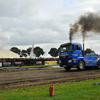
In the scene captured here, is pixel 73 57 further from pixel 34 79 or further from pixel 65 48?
pixel 34 79

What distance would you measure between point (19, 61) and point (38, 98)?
2987cm

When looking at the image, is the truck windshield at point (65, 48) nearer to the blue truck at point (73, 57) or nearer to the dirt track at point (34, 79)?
the blue truck at point (73, 57)

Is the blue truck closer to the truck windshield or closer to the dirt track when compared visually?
the truck windshield

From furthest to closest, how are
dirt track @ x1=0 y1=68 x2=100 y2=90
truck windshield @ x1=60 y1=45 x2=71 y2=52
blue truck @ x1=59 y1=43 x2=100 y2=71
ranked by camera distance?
truck windshield @ x1=60 y1=45 x2=71 y2=52 → blue truck @ x1=59 y1=43 x2=100 y2=71 → dirt track @ x1=0 y1=68 x2=100 y2=90

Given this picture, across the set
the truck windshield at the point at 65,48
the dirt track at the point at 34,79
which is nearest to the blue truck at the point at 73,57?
the truck windshield at the point at 65,48

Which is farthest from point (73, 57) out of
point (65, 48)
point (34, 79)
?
point (34, 79)

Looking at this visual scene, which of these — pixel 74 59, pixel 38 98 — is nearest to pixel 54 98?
pixel 38 98

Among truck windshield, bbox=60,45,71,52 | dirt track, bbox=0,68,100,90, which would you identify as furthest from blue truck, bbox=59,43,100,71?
dirt track, bbox=0,68,100,90

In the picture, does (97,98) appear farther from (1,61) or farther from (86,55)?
(1,61)

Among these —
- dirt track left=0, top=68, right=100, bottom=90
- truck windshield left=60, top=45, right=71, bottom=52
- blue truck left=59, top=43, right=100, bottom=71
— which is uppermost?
truck windshield left=60, top=45, right=71, bottom=52

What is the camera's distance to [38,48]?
121500mm

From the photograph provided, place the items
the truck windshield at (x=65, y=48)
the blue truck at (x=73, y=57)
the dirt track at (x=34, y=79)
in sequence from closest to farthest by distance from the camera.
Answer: the dirt track at (x=34, y=79) < the blue truck at (x=73, y=57) < the truck windshield at (x=65, y=48)

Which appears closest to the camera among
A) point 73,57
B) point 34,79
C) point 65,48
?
point 34,79

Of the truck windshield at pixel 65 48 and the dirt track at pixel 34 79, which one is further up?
the truck windshield at pixel 65 48
